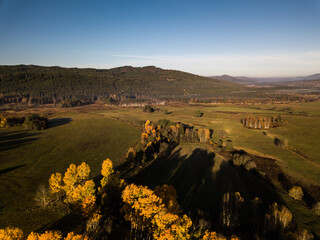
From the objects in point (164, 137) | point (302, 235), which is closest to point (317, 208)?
point (302, 235)

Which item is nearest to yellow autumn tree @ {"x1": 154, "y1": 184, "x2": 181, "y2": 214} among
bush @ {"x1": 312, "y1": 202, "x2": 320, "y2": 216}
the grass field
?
the grass field

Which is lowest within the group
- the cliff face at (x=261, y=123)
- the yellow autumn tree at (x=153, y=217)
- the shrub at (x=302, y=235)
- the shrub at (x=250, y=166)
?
the shrub at (x=250, y=166)

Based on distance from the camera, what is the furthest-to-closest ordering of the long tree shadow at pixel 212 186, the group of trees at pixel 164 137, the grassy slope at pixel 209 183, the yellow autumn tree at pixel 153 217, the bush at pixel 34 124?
the bush at pixel 34 124, the group of trees at pixel 164 137, the grassy slope at pixel 209 183, the long tree shadow at pixel 212 186, the yellow autumn tree at pixel 153 217

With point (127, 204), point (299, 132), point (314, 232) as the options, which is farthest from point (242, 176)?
point (299, 132)

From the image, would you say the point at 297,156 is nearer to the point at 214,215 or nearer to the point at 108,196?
the point at 214,215

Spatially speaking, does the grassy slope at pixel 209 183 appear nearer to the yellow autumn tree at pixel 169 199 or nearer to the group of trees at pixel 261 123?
the yellow autumn tree at pixel 169 199

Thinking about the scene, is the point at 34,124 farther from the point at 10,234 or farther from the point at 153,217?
the point at 153,217

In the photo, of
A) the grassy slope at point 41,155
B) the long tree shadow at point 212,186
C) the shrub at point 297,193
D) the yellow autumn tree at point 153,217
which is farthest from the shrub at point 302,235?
the grassy slope at point 41,155

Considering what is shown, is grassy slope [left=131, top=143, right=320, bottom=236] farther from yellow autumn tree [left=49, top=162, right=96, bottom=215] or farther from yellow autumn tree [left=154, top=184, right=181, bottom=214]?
yellow autumn tree [left=49, top=162, right=96, bottom=215]
